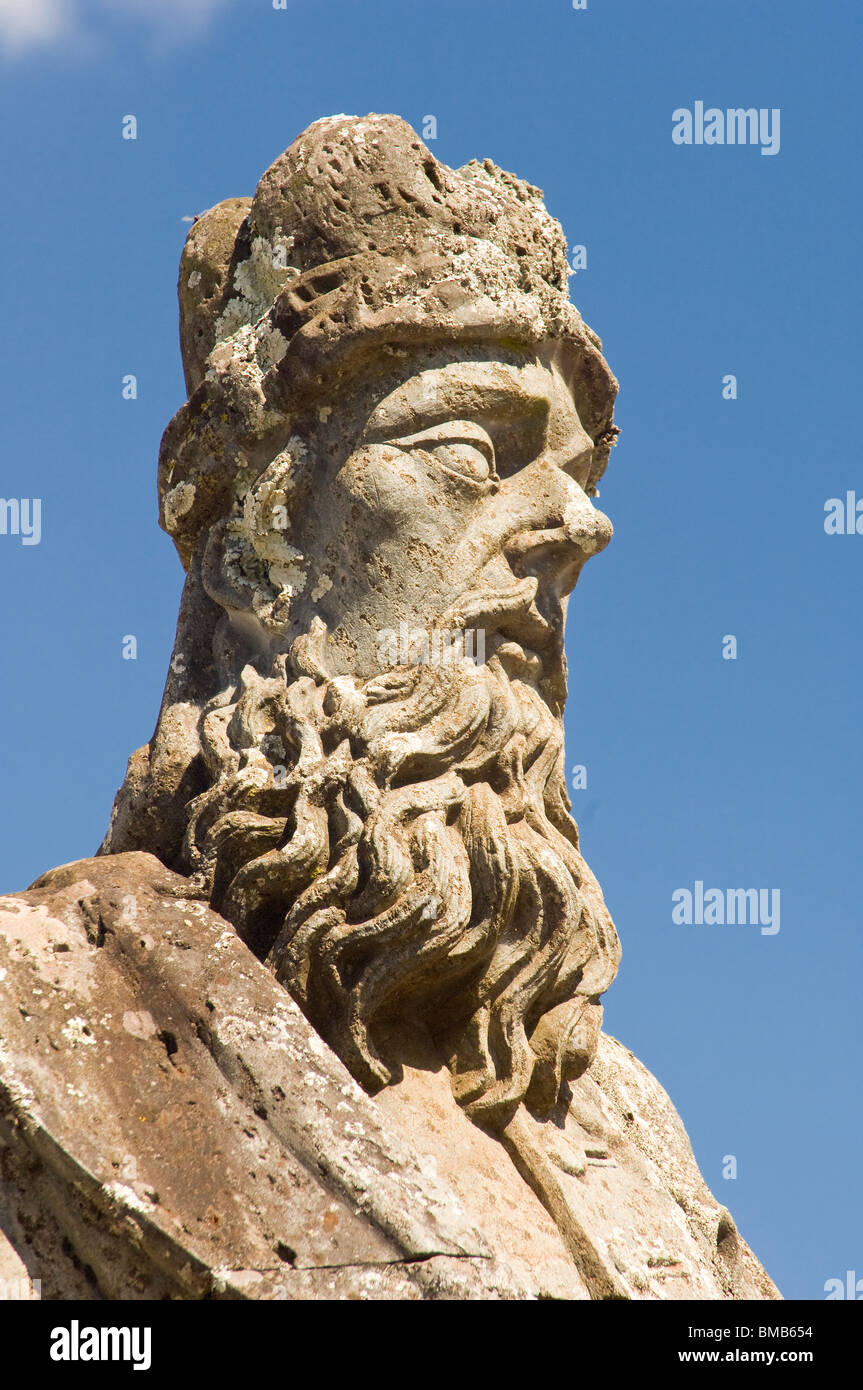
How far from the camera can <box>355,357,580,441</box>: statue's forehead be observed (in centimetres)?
600

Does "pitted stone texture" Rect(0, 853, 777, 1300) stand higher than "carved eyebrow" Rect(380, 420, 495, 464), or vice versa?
"carved eyebrow" Rect(380, 420, 495, 464)

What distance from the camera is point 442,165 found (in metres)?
6.41

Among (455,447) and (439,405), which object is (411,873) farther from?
(439,405)

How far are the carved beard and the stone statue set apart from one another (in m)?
0.01

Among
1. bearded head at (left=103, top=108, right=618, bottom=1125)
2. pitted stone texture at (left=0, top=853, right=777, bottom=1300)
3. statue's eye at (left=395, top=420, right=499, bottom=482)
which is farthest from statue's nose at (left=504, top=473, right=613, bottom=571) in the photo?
pitted stone texture at (left=0, top=853, right=777, bottom=1300)

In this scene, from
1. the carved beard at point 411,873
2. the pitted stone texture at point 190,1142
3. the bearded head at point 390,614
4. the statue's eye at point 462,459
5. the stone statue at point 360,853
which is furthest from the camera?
the statue's eye at point 462,459

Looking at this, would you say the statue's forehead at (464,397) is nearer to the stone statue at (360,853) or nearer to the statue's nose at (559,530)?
the stone statue at (360,853)

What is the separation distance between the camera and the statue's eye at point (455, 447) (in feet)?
19.6

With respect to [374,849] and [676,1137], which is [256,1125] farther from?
[676,1137]

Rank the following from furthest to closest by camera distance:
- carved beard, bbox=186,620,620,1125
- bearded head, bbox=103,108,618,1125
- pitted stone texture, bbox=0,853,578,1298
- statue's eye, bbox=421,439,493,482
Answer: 1. statue's eye, bbox=421,439,493,482
2. bearded head, bbox=103,108,618,1125
3. carved beard, bbox=186,620,620,1125
4. pitted stone texture, bbox=0,853,578,1298

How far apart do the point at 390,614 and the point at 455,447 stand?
0.62 m

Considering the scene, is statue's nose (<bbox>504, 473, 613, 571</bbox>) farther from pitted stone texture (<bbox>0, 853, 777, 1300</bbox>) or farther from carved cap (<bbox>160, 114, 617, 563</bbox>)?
pitted stone texture (<bbox>0, 853, 777, 1300</bbox>)

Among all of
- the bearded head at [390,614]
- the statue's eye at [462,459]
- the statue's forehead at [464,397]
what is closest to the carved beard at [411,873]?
the bearded head at [390,614]
